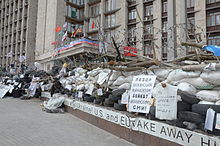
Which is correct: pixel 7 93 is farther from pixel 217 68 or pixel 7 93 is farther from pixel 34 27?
pixel 34 27

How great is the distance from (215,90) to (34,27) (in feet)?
143

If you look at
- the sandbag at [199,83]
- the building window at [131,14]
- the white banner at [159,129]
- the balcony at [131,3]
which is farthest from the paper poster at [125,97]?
the balcony at [131,3]

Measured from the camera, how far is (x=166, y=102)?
3.30 metres

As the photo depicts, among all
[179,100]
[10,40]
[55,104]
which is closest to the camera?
[179,100]

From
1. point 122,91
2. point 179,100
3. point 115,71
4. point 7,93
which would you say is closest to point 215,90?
point 179,100

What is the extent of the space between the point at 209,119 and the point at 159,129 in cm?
93

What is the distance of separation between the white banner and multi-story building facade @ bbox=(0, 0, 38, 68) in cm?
3623

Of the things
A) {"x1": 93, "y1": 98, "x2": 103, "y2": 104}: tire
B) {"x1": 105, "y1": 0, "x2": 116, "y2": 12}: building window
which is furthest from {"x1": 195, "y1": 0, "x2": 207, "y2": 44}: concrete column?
{"x1": 93, "y1": 98, "x2": 103, "y2": 104}: tire

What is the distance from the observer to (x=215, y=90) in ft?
10.0

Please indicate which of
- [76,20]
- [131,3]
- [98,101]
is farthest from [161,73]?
[76,20]

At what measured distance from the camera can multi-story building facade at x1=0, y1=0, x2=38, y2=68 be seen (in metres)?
40.1

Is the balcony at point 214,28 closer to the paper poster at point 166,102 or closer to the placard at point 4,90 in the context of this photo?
the paper poster at point 166,102

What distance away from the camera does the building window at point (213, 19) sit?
816 inches

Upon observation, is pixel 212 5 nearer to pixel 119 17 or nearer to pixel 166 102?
pixel 119 17
